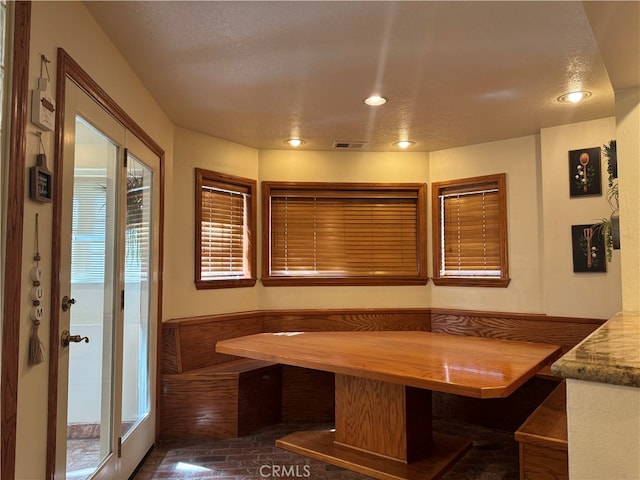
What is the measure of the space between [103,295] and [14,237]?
36.1 inches

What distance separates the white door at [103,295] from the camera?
6.05 ft

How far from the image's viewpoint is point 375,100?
116 inches

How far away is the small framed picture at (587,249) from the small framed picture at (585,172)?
0.88 ft

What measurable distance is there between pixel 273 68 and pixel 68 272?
1.45 metres

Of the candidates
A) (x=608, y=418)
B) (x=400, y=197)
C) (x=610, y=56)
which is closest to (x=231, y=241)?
(x=400, y=197)

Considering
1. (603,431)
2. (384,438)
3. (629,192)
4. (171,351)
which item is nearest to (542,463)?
(384,438)

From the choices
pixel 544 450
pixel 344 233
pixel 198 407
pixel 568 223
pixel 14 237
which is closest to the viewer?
pixel 14 237

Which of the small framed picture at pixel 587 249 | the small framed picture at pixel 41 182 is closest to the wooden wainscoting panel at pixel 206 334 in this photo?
the small framed picture at pixel 41 182

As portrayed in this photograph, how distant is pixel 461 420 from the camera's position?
3.76 m

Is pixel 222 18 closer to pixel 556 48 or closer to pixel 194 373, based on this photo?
pixel 556 48

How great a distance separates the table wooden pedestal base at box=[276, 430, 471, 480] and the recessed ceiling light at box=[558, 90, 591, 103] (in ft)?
7.58

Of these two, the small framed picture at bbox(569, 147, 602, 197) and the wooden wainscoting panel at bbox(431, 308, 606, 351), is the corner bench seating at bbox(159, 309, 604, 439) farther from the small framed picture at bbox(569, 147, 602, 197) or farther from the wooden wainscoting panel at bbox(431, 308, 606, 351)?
the small framed picture at bbox(569, 147, 602, 197)

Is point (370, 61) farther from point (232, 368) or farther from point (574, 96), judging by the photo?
point (232, 368)

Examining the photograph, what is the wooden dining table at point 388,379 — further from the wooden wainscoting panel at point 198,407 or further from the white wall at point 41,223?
the white wall at point 41,223
